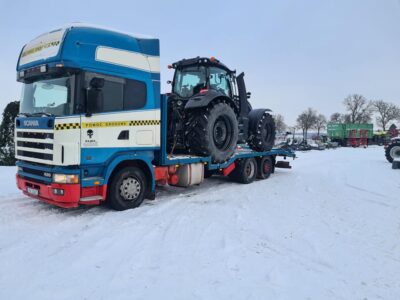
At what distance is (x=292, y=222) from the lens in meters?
5.53

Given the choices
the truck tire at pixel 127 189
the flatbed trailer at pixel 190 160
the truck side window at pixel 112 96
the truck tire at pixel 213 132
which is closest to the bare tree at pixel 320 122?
the flatbed trailer at pixel 190 160

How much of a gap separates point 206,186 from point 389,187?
514cm

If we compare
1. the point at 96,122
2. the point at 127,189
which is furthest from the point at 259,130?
the point at 96,122

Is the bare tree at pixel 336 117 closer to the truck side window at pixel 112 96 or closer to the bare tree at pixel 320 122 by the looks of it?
the bare tree at pixel 320 122

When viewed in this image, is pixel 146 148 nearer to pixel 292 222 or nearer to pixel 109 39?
pixel 109 39

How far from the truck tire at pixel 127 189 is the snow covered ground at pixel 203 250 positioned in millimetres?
245

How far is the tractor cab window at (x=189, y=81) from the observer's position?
8469 mm

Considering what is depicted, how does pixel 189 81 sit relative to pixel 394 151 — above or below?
above

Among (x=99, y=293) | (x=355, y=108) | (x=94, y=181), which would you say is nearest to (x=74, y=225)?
(x=94, y=181)

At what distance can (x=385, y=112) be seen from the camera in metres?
63.9

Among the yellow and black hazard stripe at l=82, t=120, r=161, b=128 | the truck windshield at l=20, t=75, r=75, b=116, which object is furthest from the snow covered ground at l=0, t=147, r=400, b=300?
A: the truck windshield at l=20, t=75, r=75, b=116

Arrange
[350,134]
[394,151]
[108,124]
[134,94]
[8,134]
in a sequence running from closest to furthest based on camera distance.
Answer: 1. [108,124]
2. [134,94]
3. [8,134]
4. [394,151]
5. [350,134]

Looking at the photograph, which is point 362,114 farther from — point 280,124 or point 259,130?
point 259,130

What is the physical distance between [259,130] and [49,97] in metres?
6.48
